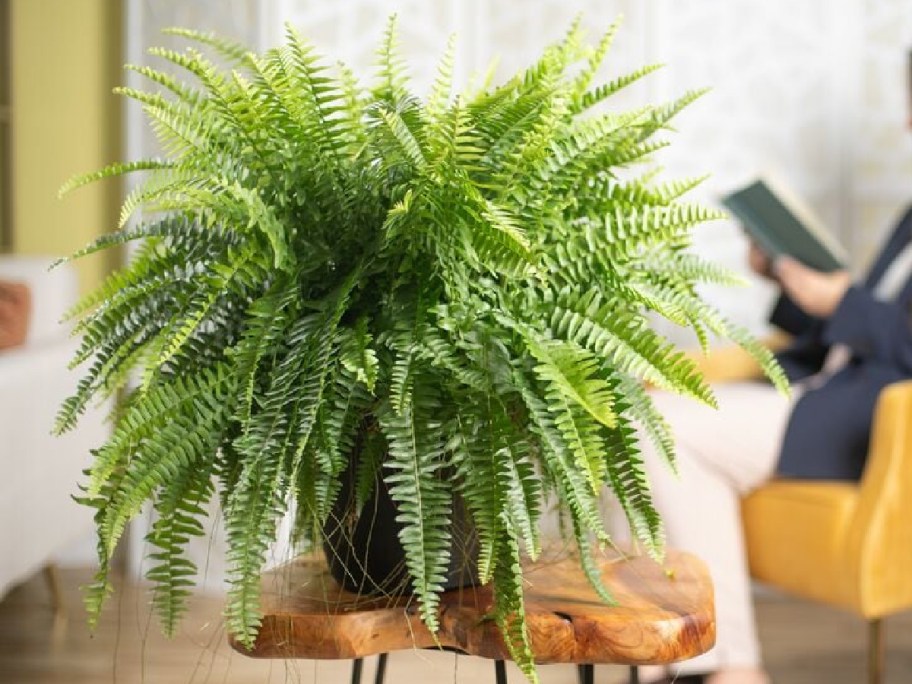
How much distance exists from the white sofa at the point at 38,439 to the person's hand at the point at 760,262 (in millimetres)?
1495

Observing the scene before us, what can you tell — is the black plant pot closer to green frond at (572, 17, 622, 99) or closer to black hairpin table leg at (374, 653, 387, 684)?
black hairpin table leg at (374, 653, 387, 684)

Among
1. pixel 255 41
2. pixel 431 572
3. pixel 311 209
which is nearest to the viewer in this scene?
pixel 431 572

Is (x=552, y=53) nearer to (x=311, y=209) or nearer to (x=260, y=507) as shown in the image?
(x=311, y=209)

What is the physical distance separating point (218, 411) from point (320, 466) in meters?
0.10

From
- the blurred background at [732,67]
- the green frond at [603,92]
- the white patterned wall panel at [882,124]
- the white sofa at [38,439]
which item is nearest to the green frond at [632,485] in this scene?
the green frond at [603,92]

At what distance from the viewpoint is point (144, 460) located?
44.5 inches

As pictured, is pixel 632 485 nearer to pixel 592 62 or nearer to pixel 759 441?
pixel 592 62

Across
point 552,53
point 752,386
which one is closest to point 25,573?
point 752,386

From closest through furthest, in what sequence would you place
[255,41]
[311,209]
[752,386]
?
[311,209] < [752,386] < [255,41]

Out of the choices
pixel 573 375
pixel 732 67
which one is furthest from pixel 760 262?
pixel 573 375

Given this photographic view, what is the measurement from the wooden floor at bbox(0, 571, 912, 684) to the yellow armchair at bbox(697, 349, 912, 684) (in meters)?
0.37

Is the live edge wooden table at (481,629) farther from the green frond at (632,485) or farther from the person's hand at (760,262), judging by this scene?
the person's hand at (760,262)

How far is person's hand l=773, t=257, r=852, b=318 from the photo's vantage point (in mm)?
2559

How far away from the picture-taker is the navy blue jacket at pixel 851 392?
8.12ft
